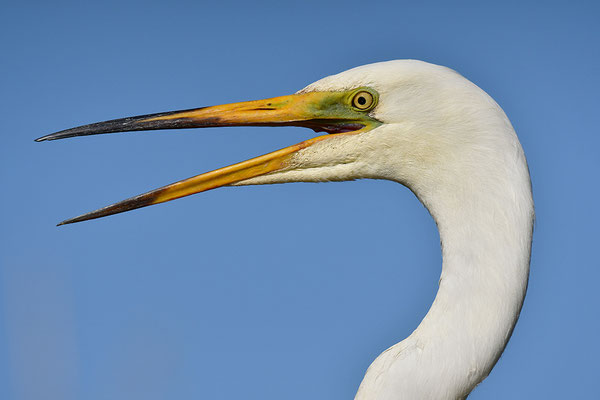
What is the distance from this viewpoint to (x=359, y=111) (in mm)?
3254

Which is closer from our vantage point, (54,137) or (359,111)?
(359,111)

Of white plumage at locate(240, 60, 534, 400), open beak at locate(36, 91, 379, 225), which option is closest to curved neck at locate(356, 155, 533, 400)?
white plumage at locate(240, 60, 534, 400)

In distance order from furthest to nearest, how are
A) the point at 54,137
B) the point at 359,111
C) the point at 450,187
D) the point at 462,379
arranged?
the point at 54,137, the point at 359,111, the point at 450,187, the point at 462,379

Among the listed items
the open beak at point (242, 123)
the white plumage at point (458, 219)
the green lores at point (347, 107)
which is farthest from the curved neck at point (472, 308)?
the open beak at point (242, 123)

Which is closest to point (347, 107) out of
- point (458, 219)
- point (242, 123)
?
point (242, 123)

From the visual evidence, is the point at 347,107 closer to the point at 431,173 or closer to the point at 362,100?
the point at 362,100

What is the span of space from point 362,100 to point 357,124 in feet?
0.42

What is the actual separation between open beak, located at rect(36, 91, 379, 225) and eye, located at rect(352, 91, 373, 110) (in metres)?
0.08

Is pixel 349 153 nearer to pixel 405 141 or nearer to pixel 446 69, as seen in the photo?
pixel 405 141

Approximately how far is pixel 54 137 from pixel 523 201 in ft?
7.06

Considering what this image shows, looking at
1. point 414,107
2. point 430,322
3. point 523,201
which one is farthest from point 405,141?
point 430,322

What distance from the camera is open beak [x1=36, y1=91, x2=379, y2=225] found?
10.9 feet

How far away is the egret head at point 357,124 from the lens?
9.90 ft

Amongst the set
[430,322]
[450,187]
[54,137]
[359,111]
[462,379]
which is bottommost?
[462,379]
